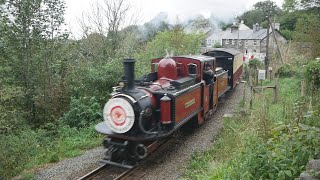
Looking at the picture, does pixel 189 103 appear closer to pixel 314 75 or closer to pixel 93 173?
pixel 93 173

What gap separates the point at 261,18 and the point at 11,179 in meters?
68.1

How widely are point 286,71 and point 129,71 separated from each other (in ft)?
55.9

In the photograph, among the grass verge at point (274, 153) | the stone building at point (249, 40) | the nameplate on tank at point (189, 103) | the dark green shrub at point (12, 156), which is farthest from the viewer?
the stone building at point (249, 40)

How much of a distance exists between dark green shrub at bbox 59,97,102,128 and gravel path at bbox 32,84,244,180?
275 centimetres

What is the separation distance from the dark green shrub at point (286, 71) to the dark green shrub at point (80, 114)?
14522 mm

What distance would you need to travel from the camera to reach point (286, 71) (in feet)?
69.5

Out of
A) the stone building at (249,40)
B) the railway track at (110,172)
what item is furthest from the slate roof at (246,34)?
the railway track at (110,172)

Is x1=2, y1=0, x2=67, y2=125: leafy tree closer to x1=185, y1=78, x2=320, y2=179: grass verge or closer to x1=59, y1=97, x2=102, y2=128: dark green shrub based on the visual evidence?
x1=59, y1=97, x2=102, y2=128: dark green shrub

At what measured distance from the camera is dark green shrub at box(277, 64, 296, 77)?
68.9 ft

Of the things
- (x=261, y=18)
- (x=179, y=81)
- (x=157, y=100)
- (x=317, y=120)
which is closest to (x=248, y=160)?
(x=317, y=120)

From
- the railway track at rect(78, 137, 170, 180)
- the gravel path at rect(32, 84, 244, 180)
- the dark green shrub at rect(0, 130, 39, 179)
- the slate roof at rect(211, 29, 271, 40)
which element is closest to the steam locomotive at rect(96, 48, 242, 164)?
the railway track at rect(78, 137, 170, 180)

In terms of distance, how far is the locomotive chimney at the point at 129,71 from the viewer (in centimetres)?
701

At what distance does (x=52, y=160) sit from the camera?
25.8 ft

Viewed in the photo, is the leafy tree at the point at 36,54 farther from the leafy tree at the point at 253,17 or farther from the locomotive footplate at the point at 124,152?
the leafy tree at the point at 253,17
